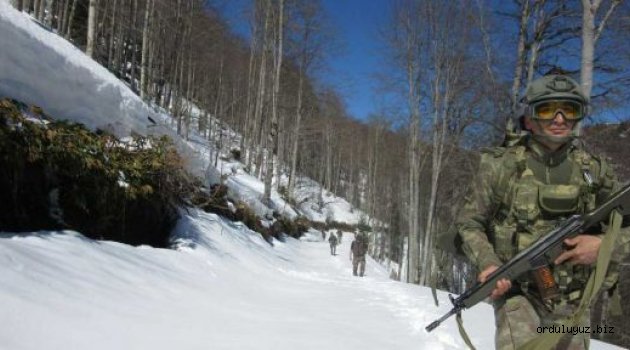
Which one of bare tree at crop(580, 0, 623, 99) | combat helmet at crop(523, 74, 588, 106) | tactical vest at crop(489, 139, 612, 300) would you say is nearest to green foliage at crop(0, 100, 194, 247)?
tactical vest at crop(489, 139, 612, 300)

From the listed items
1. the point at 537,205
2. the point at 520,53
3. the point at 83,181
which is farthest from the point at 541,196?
the point at 520,53

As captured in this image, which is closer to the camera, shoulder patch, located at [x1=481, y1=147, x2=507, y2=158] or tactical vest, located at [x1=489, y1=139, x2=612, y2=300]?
tactical vest, located at [x1=489, y1=139, x2=612, y2=300]

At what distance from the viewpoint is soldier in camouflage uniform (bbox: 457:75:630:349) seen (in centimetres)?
236

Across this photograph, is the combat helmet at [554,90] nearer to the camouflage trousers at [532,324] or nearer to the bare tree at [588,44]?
the camouflage trousers at [532,324]

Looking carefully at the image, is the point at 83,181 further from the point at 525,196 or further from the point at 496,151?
the point at 525,196

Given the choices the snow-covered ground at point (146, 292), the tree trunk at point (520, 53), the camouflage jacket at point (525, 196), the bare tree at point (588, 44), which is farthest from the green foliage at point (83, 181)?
the tree trunk at point (520, 53)

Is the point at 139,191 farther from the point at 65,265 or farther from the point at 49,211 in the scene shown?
the point at 65,265

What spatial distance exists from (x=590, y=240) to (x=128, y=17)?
92.2 ft

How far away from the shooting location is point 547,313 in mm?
2402

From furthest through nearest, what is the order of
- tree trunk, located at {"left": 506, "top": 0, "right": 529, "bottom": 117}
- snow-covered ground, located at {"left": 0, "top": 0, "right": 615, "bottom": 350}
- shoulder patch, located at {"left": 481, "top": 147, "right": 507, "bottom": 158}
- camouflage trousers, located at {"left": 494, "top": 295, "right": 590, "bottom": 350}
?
1. tree trunk, located at {"left": 506, "top": 0, "right": 529, "bottom": 117}
2. snow-covered ground, located at {"left": 0, "top": 0, "right": 615, "bottom": 350}
3. shoulder patch, located at {"left": 481, "top": 147, "right": 507, "bottom": 158}
4. camouflage trousers, located at {"left": 494, "top": 295, "right": 590, "bottom": 350}

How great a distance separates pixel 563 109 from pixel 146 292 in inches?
174

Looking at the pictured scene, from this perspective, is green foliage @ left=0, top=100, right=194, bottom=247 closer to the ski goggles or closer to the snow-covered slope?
the snow-covered slope

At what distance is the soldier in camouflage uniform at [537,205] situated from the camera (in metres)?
2.36

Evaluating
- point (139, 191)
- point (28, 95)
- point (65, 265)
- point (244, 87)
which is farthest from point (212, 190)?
point (244, 87)
